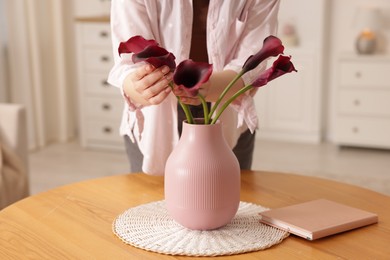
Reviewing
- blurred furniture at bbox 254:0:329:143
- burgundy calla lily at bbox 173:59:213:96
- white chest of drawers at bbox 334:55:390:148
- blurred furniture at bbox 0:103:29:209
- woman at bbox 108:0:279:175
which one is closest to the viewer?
burgundy calla lily at bbox 173:59:213:96

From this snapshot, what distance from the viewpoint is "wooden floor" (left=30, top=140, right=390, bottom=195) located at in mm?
3770

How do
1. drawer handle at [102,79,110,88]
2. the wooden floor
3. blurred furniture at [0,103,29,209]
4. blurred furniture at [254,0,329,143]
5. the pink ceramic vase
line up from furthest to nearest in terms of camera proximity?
blurred furniture at [254,0,329,143] → drawer handle at [102,79,110,88] → the wooden floor → blurred furniture at [0,103,29,209] → the pink ceramic vase

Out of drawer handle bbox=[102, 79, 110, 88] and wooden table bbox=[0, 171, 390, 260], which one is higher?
drawer handle bbox=[102, 79, 110, 88]

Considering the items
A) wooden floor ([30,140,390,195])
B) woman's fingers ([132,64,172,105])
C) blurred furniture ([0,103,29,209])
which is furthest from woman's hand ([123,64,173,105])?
wooden floor ([30,140,390,195])

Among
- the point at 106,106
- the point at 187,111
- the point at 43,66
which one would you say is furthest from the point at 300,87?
the point at 187,111

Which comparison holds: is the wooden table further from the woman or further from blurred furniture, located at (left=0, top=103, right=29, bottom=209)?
blurred furniture, located at (left=0, top=103, right=29, bottom=209)

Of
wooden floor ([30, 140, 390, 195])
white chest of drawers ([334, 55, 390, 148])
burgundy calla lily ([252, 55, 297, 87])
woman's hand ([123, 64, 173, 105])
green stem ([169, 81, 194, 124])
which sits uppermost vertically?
burgundy calla lily ([252, 55, 297, 87])

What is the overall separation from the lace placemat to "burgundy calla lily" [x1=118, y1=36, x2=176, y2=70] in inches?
13.0

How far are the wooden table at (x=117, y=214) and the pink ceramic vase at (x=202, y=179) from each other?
0.36ft

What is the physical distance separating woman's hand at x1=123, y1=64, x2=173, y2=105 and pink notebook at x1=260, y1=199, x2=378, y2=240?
12.8 inches

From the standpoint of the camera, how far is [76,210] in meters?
1.38

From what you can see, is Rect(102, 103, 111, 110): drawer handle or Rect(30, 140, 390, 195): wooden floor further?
Rect(102, 103, 111, 110): drawer handle

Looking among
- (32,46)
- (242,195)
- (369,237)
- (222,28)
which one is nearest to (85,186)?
(242,195)

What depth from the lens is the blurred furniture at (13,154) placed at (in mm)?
2373
